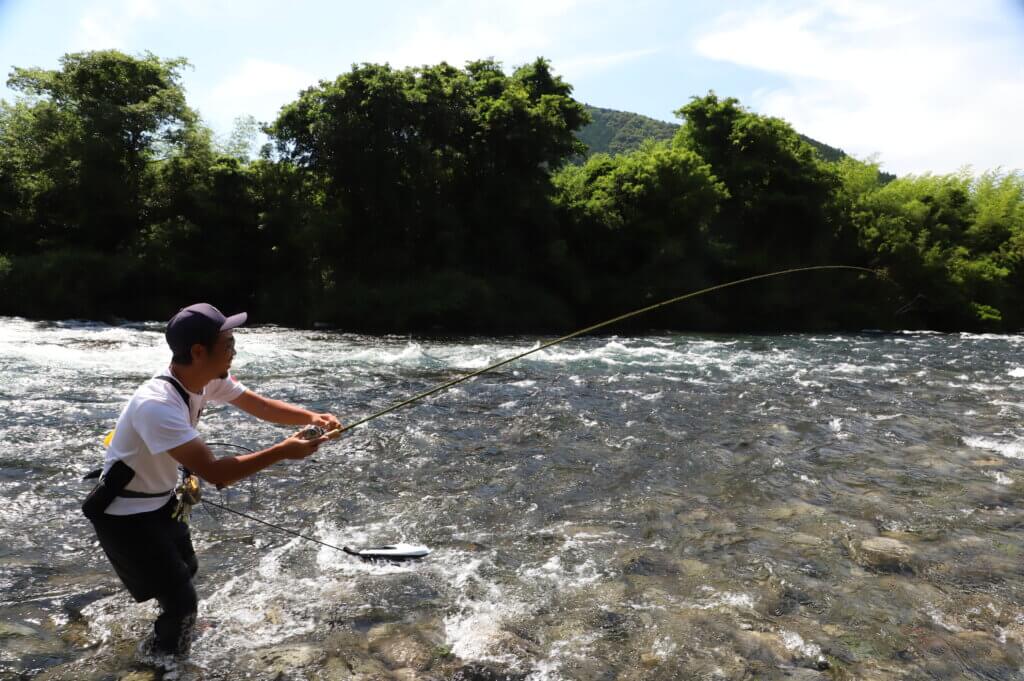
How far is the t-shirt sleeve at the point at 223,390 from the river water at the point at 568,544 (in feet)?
4.26

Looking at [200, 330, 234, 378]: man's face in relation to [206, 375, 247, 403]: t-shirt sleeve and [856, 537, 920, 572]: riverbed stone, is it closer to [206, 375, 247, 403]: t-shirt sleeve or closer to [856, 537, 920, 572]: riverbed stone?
[206, 375, 247, 403]: t-shirt sleeve

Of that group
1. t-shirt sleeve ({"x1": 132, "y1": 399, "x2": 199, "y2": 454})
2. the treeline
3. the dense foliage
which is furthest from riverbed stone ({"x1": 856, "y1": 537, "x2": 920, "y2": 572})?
the dense foliage

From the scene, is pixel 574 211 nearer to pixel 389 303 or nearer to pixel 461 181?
pixel 461 181

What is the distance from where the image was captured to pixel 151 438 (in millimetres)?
2672

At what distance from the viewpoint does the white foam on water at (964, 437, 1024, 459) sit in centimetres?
711

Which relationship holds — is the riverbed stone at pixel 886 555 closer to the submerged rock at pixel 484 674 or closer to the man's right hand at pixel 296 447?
the submerged rock at pixel 484 674

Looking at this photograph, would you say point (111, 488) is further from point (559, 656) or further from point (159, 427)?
point (559, 656)

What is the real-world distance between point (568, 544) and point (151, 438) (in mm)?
3063

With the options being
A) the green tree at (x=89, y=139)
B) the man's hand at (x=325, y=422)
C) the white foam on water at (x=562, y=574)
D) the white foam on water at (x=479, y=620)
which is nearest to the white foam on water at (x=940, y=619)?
the white foam on water at (x=562, y=574)

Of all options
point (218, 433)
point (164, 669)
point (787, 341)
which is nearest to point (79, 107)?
point (218, 433)

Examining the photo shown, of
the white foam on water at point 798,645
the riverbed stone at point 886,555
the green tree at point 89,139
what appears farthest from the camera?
the green tree at point 89,139

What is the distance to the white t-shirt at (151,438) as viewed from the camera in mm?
2674

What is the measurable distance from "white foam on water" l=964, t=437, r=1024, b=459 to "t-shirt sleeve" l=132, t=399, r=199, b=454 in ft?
26.7

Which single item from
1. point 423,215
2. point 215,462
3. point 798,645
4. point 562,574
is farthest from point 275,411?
point 423,215
